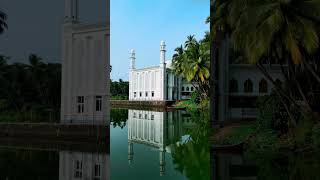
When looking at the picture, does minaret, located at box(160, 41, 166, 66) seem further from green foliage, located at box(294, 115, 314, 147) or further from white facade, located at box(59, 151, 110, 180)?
green foliage, located at box(294, 115, 314, 147)

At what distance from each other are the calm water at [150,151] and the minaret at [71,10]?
4.64 feet

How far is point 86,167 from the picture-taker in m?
5.16

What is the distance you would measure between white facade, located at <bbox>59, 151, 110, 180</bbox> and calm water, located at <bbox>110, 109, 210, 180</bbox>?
15cm

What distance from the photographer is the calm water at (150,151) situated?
4957 mm

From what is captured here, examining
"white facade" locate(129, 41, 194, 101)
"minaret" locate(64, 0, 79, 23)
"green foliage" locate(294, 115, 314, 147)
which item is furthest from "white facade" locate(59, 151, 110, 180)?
"green foliage" locate(294, 115, 314, 147)

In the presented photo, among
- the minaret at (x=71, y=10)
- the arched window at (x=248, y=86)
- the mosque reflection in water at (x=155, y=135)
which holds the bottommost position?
the mosque reflection in water at (x=155, y=135)

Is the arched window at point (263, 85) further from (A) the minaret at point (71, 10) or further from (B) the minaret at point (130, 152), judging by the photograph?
(B) the minaret at point (130, 152)

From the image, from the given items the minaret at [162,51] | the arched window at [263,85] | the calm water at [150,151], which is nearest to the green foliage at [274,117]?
the arched window at [263,85]

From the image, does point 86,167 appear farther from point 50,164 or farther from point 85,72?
point 50,164

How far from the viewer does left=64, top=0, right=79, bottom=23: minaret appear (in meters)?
5.74

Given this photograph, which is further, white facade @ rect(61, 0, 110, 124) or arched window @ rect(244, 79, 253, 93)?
arched window @ rect(244, 79, 253, 93)

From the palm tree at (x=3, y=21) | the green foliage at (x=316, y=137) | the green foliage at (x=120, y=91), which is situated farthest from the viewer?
the green foliage at (x=316, y=137)

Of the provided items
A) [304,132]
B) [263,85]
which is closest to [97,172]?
[304,132]

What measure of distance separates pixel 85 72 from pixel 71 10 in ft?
4.11
